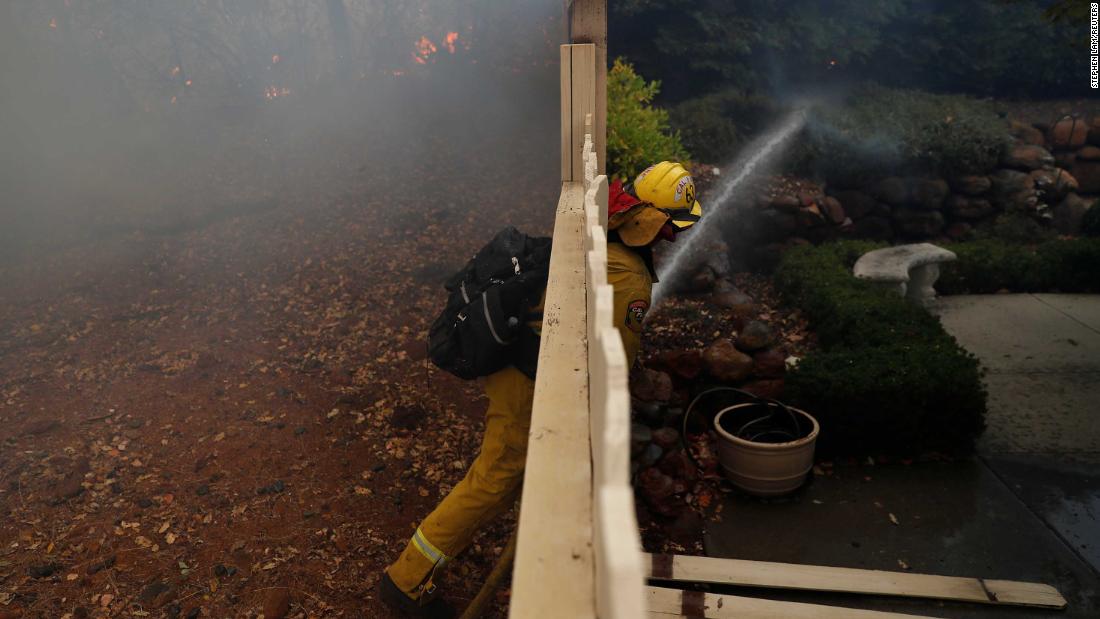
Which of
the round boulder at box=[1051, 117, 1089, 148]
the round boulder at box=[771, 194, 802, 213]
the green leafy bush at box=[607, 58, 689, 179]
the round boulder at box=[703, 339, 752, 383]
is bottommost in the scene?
the round boulder at box=[703, 339, 752, 383]

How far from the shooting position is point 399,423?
5445 mm

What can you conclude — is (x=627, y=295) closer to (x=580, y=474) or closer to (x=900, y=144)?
(x=580, y=474)

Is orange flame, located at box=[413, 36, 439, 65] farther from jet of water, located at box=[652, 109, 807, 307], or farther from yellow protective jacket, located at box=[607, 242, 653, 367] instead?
yellow protective jacket, located at box=[607, 242, 653, 367]

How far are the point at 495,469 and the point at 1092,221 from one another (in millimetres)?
9652

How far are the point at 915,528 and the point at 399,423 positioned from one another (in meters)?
3.46

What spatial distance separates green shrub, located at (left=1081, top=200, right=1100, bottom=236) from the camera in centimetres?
958

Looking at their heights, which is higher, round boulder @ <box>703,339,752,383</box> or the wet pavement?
round boulder @ <box>703,339,752,383</box>

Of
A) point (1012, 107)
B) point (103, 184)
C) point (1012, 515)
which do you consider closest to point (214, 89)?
point (103, 184)

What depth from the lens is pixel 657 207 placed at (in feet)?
13.3

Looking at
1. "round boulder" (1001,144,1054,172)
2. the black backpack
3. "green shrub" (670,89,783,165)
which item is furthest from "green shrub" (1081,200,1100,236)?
the black backpack

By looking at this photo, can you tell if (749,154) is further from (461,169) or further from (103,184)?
(103,184)

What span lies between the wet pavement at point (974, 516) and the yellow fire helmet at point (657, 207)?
1.89 m

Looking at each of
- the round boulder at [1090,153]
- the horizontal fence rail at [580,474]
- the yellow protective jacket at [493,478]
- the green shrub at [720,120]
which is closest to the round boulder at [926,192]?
the green shrub at [720,120]

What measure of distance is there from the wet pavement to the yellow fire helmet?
1.89 meters
